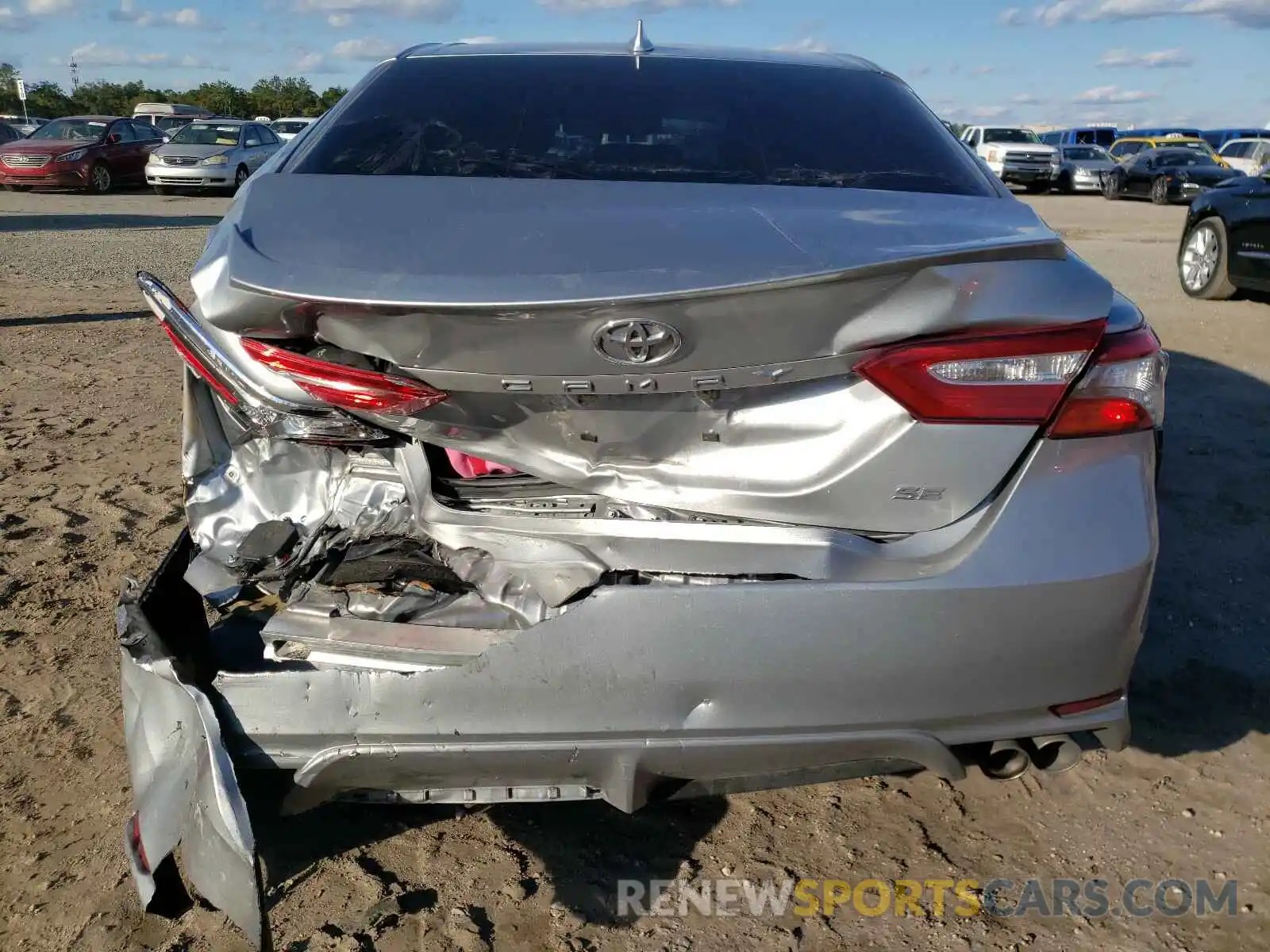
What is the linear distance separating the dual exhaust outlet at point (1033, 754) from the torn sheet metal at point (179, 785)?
145cm

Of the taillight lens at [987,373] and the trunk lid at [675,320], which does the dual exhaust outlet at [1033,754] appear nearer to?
the trunk lid at [675,320]

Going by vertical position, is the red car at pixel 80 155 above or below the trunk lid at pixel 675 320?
below

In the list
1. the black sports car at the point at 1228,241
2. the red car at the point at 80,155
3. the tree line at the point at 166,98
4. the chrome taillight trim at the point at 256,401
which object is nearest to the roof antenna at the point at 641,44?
the chrome taillight trim at the point at 256,401

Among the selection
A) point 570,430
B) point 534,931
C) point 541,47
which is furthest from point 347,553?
point 541,47

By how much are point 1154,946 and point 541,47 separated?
2.86 m

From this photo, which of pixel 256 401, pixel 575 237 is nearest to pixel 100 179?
pixel 256 401

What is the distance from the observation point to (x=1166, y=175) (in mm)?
23938

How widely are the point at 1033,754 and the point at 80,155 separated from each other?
73.5ft

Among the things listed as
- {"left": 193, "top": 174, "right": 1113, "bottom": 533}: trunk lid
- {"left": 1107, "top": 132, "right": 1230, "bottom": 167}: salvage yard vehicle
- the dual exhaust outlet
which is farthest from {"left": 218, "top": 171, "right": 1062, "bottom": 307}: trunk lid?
{"left": 1107, "top": 132, "right": 1230, "bottom": 167}: salvage yard vehicle

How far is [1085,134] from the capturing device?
38750 mm

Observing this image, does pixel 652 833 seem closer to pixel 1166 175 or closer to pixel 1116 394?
pixel 1116 394

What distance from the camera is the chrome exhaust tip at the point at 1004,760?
6.72ft

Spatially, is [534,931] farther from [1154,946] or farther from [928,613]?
[1154,946]

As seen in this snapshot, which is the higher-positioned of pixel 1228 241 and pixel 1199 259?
Answer: pixel 1228 241
